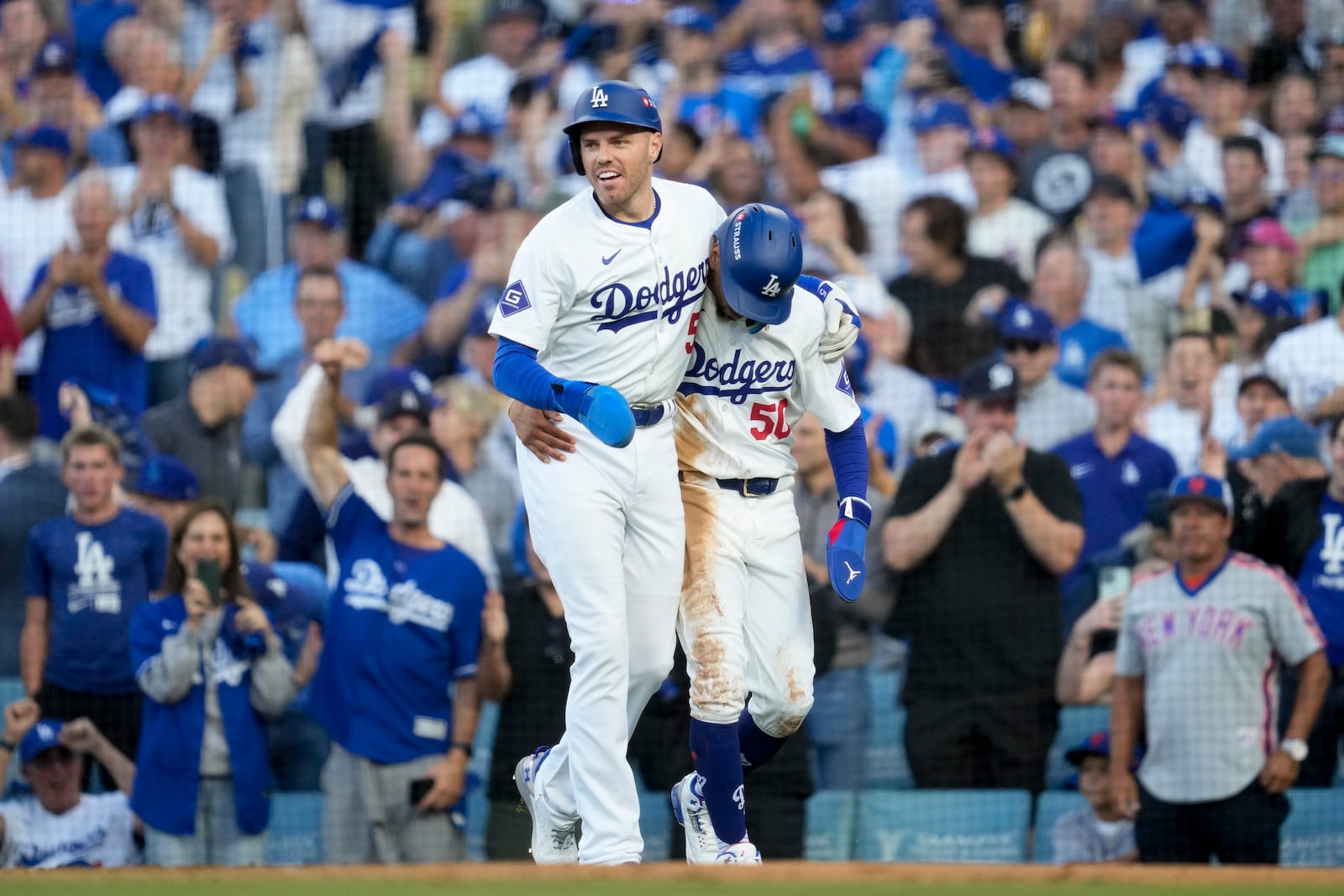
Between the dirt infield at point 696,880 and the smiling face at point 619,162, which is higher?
the smiling face at point 619,162

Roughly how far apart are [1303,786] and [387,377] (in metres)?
4.31

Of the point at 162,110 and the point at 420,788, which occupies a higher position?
the point at 162,110

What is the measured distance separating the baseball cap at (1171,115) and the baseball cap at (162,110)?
204 inches

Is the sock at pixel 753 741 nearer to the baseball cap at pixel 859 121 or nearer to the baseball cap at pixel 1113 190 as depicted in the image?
the baseball cap at pixel 1113 190

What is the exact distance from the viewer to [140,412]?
8.05 meters

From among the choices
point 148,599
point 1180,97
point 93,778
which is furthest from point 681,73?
point 93,778

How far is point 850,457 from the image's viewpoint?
15.6ft

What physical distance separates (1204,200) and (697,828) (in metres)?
5.05

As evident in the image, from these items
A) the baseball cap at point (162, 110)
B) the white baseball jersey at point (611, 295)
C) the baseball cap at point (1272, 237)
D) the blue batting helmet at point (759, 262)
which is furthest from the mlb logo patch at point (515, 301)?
the baseball cap at point (162, 110)

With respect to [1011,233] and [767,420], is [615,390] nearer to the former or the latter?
[767,420]

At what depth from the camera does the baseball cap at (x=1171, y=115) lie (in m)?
8.83

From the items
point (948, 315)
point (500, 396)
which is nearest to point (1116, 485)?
point (948, 315)

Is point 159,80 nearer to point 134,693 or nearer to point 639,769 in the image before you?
point 134,693

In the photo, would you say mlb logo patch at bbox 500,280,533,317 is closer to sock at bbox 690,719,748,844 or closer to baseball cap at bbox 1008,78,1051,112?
sock at bbox 690,719,748,844
